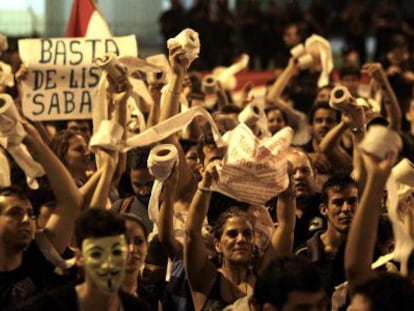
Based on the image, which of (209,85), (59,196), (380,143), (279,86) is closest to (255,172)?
(59,196)

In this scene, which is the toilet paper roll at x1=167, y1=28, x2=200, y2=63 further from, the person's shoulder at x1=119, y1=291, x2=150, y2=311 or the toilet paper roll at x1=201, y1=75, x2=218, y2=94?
the toilet paper roll at x1=201, y1=75, x2=218, y2=94

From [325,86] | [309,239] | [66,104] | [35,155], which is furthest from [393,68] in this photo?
[35,155]

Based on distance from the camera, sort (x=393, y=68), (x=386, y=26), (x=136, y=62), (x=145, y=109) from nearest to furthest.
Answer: (x=136, y=62) → (x=145, y=109) → (x=393, y=68) → (x=386, y=26)

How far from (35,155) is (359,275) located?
161 centimetres

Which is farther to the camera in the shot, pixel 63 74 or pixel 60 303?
pixel 63 74

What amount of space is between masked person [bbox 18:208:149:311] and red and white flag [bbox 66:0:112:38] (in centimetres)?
410

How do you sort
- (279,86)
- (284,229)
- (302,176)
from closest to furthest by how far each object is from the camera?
(284,229)
(302,176)
(279,86)

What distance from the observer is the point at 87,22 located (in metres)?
11.2

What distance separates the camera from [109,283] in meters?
6.45

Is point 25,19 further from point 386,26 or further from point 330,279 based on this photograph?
point 330,279

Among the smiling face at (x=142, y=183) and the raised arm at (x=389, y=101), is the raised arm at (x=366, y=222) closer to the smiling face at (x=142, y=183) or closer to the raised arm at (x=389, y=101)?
the smiling face at (x=142, y=183)

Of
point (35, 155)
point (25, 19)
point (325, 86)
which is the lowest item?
point (25, 19)

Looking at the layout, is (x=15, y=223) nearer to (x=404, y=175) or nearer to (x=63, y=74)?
(x=404, y=175)

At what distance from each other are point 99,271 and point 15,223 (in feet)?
2.39
